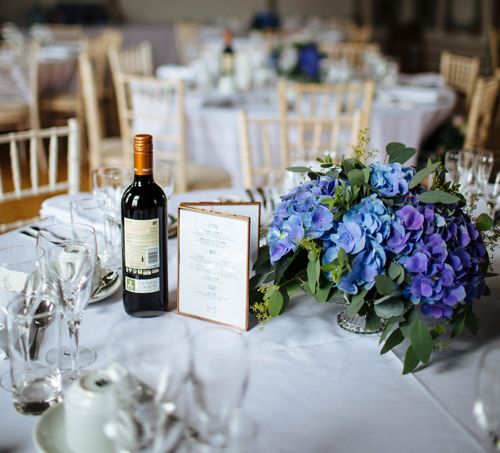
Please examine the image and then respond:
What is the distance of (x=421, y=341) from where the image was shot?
1.04 metres

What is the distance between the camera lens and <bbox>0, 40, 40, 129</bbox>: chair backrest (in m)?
4.87

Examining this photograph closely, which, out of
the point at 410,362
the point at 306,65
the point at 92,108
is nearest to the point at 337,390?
the point at 410,362

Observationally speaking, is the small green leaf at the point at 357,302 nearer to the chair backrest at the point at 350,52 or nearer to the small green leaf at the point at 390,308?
the small green leaf at the point at 390,308

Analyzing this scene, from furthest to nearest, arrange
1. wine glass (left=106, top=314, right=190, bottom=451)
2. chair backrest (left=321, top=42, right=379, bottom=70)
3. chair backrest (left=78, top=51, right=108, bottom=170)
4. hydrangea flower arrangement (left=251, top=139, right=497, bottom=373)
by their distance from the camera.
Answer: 1. chair backrest (left=321, top=42, right=379, bottom=70)
2. chair backrest (left=78, top=51, right=108, bottom=170)
3. hydrangea flower arrangement (left=251, top=139, right=497, bottom=373)
4. wine glass (left=106, top=314, right=190, bottom=451)

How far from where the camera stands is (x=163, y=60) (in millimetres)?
8523

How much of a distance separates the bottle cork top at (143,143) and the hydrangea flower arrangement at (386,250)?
0.25 m

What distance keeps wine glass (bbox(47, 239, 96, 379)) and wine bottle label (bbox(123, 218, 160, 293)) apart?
2.6 inches

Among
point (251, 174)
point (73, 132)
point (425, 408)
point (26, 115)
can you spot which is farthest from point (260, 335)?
point (26, 115)

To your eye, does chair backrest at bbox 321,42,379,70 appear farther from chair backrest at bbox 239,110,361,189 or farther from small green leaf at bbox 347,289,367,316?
small green leaf at bbox 347,289,367,316

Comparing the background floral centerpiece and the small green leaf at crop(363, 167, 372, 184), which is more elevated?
the background floral centerpiece

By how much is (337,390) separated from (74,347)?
424 mm

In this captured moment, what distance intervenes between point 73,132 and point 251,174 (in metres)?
0.80

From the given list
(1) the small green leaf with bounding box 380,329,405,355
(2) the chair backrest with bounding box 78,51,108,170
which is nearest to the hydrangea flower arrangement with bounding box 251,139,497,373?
(1) the small green leaf with bounding box 380,329,405,355

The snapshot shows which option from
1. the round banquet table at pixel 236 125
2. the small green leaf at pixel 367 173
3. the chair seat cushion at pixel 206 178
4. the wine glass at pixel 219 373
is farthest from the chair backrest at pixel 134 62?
the wine glass at pixel 219 373
